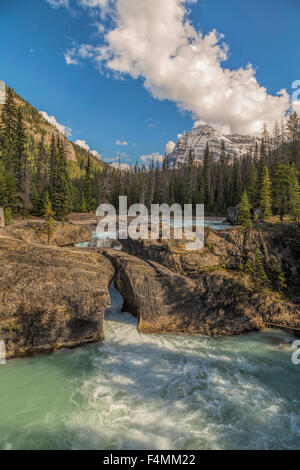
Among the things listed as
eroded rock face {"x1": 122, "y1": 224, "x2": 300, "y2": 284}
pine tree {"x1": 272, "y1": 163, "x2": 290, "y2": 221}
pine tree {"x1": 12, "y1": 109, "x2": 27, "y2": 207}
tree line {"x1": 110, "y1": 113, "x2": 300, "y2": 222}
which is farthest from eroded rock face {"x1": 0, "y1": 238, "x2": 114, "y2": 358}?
pine tree {"x1": 12, "y1": 109, "x2": 27, "y2": 207}

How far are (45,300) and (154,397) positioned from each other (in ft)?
17.2

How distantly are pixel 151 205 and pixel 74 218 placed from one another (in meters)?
38.7

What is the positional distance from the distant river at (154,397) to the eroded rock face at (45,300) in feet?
2.00

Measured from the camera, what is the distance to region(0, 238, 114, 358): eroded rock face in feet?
26.2

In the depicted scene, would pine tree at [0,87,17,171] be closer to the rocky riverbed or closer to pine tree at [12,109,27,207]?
pine tree at [12,109,27,207]

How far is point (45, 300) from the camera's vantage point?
8469 millimetres

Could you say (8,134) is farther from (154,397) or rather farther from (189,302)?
(154,397)

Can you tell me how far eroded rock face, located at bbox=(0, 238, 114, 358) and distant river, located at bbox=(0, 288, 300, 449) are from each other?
611mm

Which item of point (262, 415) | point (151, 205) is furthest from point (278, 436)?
point (151, 205)

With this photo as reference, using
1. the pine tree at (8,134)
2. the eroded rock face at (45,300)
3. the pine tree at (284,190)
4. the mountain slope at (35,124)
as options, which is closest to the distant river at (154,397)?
the eroded rock face at (45,300)

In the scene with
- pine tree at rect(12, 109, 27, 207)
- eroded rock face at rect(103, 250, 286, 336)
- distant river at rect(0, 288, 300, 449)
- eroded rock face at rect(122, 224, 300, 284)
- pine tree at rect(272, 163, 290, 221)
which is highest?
pine tree at rect(12, 109, 27, 207)

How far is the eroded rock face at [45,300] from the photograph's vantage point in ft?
26.2

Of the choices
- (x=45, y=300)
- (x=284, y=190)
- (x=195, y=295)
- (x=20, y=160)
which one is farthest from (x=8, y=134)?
(x=284, y=190)
